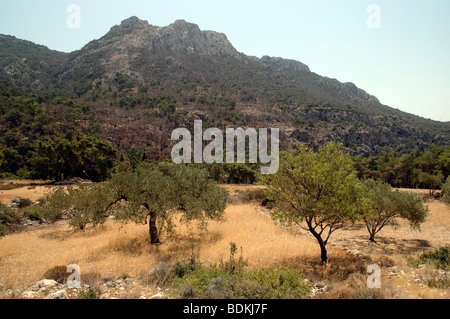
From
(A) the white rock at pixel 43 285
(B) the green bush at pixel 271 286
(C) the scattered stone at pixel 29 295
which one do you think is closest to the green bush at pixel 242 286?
(B) the green bush at pixel 271 286

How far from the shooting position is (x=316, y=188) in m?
12.3

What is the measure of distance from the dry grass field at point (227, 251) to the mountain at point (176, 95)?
66810 mm

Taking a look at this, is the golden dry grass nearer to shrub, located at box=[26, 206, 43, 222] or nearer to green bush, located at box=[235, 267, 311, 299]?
green bush, located at box=[235, 267, 311, 299]

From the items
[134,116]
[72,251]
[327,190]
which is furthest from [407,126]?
[72,251]

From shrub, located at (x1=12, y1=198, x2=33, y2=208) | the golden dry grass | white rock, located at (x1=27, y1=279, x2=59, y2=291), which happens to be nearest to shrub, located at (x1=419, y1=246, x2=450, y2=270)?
the golden dry grass

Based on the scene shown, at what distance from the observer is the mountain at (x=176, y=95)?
104 metres

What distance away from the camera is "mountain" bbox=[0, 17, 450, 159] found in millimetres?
103875

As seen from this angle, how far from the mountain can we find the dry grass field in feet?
219

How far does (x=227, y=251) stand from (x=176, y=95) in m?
122

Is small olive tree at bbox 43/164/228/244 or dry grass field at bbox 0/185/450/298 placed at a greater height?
small olive tree at bbox 43/164/228/244

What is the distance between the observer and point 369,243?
1895cm

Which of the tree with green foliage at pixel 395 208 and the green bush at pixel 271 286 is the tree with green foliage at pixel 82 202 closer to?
the green bush at pixel 271 286

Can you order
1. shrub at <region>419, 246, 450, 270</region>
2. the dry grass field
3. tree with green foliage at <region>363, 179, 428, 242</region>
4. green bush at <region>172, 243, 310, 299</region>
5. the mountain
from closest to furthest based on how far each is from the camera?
green bush at <region>172, 243, 310, 299</region> < the dry grass field < shrub at <region>419, 246, 450, 270</region> < tree with green foliage at <region>363, 179, 428, 242</region> < the mountain
